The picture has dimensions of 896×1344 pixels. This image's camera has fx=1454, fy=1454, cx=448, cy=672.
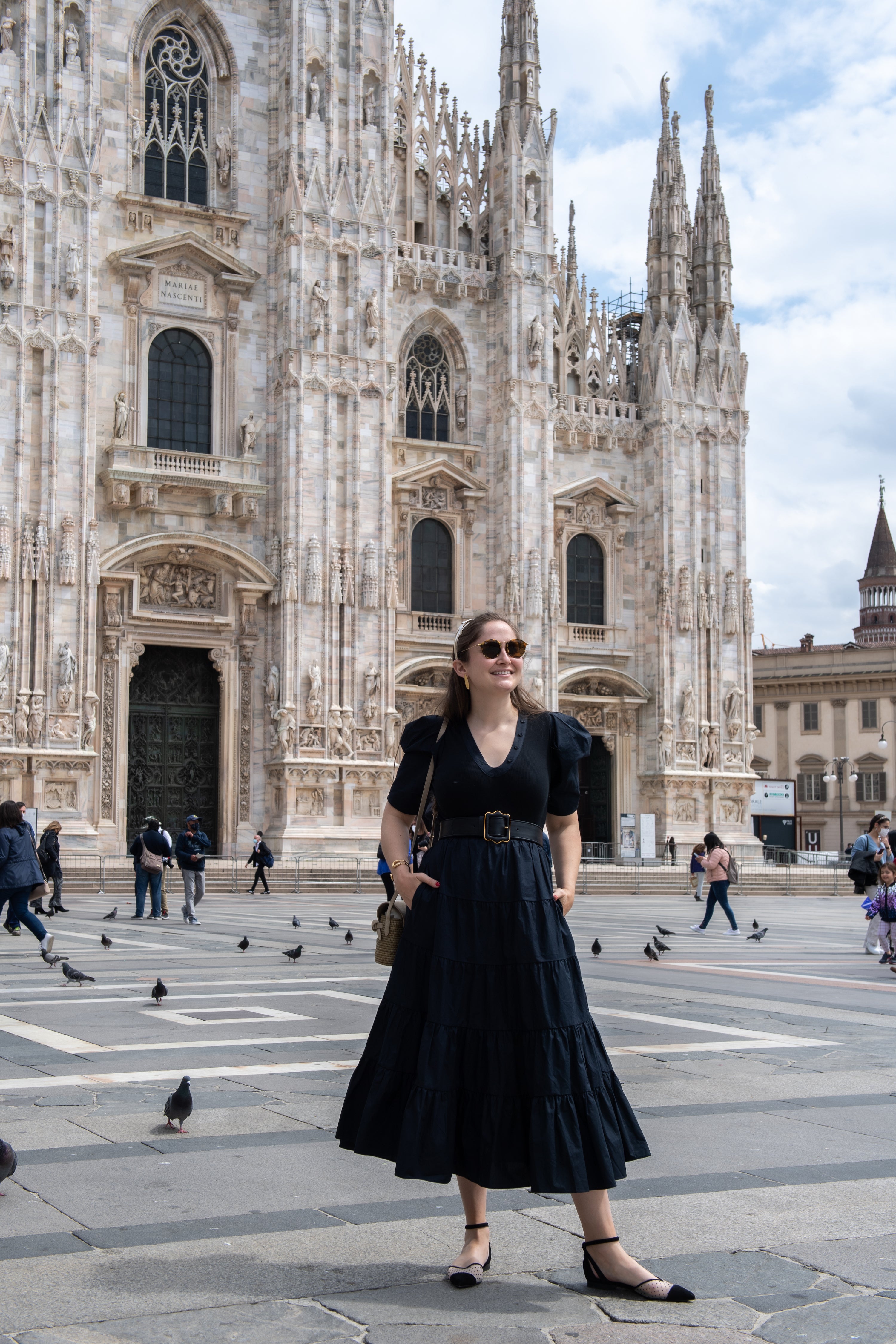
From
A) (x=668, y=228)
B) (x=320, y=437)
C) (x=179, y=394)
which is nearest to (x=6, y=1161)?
(x=320, y=437)

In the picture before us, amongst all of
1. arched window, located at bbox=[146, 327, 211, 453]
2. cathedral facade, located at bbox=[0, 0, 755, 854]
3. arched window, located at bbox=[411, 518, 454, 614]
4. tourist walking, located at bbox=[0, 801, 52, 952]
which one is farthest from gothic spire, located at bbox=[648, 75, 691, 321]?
tourist walking, located at bbox=[0, 801, 52, 952]

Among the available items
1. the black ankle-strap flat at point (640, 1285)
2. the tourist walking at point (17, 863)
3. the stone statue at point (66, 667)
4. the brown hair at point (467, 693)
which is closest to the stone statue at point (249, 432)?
the stone statue at point (66, 667)

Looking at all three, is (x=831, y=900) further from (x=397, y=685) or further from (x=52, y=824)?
(x=52, y=824)

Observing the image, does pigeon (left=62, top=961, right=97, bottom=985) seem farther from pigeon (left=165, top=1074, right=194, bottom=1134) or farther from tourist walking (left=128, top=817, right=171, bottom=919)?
tourist walking (left=128, top=817, right=171, bottom=919)

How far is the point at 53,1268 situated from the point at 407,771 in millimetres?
1685

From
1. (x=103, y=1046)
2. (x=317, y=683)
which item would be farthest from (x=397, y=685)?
(x=103, y=1046)

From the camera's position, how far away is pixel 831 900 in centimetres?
3098

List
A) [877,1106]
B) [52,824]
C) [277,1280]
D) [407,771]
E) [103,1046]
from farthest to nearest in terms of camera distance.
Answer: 1. [52,824]
2. [103,1046]
3. [877,1106]
4. [407,771]
5. [277,1280]

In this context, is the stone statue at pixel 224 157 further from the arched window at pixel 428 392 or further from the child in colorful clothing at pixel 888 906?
the child in colorful clothing at pixel 888 906

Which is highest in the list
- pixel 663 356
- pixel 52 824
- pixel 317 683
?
pixel 663 356

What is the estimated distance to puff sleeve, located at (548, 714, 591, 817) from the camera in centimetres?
440

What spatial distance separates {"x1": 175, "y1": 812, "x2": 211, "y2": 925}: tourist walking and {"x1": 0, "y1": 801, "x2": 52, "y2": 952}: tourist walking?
17.6 ft

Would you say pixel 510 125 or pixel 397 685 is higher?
pixel 510 125

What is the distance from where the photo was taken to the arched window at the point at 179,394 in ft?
102
